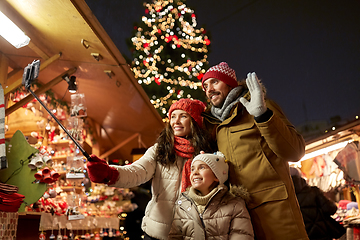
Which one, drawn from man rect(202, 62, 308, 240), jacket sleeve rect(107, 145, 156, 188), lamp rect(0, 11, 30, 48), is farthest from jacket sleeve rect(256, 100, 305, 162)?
lamp rect(0, 11, 30, 48)

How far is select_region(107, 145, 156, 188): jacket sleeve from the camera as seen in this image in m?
2.17

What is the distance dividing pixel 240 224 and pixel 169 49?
41.9ft

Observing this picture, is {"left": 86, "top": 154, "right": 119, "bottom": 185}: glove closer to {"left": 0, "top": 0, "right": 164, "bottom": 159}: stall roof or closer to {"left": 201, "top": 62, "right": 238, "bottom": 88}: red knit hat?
{"left": 201, "top": 62, "right": 238, "bottom": 88}: red knit hat

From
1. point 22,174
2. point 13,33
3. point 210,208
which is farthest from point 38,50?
point 210,208

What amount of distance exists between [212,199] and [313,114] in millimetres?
17572

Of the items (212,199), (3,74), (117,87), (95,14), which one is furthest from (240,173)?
(117,87)

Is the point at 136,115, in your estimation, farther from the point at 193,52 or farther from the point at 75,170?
the point at 193,52

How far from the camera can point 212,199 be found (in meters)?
2.12

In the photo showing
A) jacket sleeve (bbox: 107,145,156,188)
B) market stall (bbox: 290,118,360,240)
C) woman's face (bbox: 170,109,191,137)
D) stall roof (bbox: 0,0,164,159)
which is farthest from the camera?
market stall (bbox: 290,118,360,240)

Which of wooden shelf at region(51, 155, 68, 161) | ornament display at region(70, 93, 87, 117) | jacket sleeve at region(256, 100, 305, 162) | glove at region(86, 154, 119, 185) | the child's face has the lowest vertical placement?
the child's face

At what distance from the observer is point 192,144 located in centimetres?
248

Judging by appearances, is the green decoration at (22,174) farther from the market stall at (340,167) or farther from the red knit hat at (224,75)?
the market stall at (340,167)

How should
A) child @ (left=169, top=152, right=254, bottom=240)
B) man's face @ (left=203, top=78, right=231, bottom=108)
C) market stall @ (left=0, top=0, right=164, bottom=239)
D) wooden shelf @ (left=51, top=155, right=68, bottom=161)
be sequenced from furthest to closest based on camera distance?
wooden shelf @ (left=51, top=155, right=68, bottom=161) → market stall @ (left=0, top=0, right=164, bottom=239) → man's face @ (left=203, top=78, right=231, bottom=108) → child @ (left=169, top=152, right=254, bottom=240)

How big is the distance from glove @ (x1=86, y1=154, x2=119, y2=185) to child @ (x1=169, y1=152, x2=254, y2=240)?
0.51m
